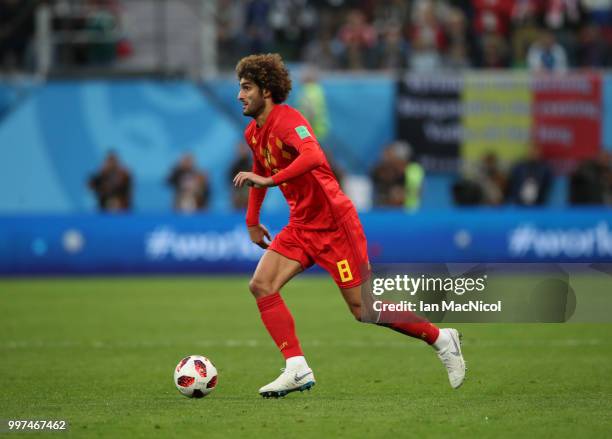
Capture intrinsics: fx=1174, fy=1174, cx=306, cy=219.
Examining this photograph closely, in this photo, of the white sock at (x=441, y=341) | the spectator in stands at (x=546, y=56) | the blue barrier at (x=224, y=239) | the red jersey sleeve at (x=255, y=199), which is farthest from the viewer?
the spectator in stands at (x=546, y=56)

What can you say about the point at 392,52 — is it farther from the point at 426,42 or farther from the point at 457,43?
the point at 457,43

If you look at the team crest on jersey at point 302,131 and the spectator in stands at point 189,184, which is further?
the spectator in stands at point 189,184

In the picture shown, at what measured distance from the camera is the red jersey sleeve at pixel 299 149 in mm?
7922

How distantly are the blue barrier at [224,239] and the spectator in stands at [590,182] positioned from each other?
183 centimetres

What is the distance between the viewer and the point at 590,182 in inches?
834

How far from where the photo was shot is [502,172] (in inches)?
873

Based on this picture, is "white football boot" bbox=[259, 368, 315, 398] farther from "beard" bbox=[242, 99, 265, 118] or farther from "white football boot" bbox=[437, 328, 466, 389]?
"beard" bbox=[242, 99, 265, 118]

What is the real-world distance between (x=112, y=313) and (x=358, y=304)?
7289 millimetres

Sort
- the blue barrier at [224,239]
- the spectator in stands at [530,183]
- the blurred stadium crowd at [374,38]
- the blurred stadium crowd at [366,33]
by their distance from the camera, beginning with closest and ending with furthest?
1. the blue barrier at [224,239]
2. the spectator in stands at [530,183]
3. the blurred stadium crowd at [374,38]
4. the blurred stadium crowd at [366,33]

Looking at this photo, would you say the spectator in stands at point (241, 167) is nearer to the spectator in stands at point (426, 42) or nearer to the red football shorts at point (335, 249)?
the spectator in stands at point (426, 42)

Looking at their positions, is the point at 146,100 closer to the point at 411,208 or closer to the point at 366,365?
the point at 411,208

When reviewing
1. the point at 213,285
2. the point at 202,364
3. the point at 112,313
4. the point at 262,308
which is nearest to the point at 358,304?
the point at 262,308

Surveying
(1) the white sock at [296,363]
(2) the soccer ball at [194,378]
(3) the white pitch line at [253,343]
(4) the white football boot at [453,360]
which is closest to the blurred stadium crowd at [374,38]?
(3) the white pitch line at [253,343]

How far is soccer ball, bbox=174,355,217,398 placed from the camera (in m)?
8.21
